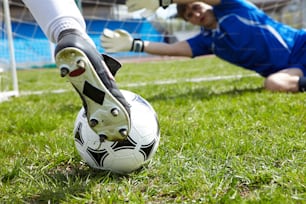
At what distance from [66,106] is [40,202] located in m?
2.05

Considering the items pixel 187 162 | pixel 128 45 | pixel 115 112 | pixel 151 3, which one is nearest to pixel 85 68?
pixel 115 112

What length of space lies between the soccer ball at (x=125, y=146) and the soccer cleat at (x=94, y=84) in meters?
0.22

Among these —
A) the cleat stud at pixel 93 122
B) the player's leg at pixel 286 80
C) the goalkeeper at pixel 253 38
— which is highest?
the cleat stud at pixel 93 122

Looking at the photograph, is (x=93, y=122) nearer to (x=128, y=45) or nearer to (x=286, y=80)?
(x=286, y=80)

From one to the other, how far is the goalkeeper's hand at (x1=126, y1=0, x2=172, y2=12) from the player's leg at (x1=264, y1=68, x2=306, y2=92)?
46.0 inches

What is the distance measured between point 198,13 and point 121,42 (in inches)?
30.5

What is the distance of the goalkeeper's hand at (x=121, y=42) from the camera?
3.61m

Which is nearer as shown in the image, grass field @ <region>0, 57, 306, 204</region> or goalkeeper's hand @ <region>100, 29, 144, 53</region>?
grass field @ <region>0, 57, 306, 204</region>

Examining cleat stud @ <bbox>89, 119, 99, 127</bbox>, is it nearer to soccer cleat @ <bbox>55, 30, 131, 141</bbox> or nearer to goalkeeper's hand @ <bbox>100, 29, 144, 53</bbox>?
soccer cleat @ <bbox>55, 30, 131, 141</bbox>

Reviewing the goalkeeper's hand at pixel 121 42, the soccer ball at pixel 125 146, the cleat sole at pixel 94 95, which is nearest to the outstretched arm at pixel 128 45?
the goalkeeper's hand at pixel 121 42

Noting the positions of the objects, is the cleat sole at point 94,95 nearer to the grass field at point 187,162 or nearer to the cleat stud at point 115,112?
the cleat stud at point 115,112

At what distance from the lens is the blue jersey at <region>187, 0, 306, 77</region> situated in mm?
3367

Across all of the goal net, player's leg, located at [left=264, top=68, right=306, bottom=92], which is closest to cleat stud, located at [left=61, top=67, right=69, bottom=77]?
the goal net

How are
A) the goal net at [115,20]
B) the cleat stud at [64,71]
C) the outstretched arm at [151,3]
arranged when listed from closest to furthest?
the cleat stud at [64,71], the outstretched arm at [151,3], the goal net at [115,20]
